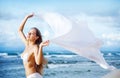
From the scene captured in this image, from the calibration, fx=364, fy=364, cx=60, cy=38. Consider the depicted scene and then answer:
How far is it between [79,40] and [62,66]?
3345 millimetres

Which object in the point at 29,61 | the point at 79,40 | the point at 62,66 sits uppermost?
the point at 79,40

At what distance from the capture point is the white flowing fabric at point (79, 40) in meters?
2.96

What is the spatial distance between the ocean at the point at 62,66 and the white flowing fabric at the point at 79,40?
245 cm

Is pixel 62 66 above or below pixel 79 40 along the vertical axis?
below

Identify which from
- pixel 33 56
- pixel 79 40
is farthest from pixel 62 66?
pixel 79 40

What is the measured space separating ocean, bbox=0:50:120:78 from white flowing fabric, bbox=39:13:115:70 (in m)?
2.45

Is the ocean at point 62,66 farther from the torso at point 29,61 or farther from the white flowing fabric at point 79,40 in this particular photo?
the white flowing fabric at point 79,40

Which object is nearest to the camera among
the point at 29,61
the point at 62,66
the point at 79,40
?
the point at 79,40

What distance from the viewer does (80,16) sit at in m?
5.27

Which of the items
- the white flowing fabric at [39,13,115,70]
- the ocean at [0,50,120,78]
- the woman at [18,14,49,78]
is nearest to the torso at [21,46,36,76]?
the woman at [18,14,49,78]

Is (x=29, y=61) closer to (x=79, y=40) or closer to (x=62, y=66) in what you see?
(x=79, y=40)

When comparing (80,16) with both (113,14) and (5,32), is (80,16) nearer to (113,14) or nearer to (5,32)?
(113,14)

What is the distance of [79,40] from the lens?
303 centimetres

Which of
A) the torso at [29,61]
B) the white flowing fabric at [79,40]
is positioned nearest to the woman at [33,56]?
the torso at [29,61]
